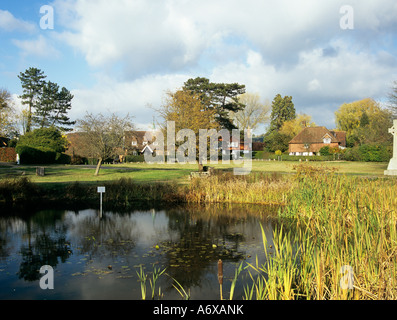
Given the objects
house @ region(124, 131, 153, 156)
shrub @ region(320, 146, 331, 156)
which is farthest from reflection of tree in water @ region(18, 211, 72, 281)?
shrub @ region(320, 146, 331, 156)

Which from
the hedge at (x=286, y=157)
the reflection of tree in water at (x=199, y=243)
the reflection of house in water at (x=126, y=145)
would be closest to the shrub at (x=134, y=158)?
the reflection of house in water at (x=126, y=145)

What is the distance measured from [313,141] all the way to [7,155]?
191 ft

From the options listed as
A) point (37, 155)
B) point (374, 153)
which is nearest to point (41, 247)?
point (37, 155)

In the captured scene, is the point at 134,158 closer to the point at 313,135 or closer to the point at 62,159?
the point at 62,159

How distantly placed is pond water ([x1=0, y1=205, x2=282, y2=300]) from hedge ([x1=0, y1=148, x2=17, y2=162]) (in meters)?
32.7

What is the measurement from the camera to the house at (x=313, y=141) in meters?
71.9

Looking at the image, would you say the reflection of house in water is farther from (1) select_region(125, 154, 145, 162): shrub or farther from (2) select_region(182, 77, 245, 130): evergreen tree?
(2) select_region(182, 77, 245, 130): evergreen tree

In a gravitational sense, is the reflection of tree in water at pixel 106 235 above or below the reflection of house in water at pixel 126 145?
below

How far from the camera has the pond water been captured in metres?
6.62

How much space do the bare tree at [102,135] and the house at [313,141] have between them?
49.7m

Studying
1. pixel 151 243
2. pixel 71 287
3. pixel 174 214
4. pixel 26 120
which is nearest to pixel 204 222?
pixel 174 214

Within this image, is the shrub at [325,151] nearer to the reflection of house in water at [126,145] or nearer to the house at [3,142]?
the reflection of house in water at [126,145]
